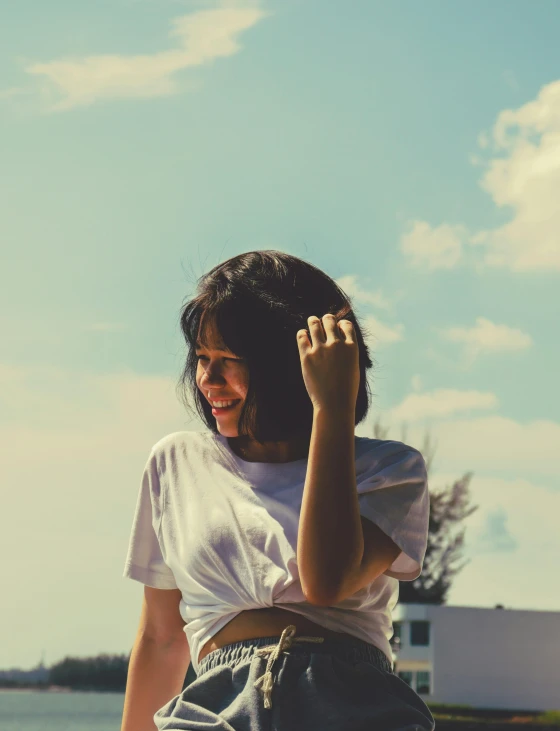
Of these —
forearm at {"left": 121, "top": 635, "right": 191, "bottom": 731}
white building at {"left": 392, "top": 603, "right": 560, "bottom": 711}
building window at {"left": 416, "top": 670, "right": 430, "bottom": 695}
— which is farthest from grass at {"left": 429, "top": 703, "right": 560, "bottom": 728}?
forearm at {"left": 121, "top": 635, "right": 191, "bottom": 731}

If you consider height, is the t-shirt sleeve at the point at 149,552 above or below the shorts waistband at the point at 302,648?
above

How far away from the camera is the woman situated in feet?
4.43

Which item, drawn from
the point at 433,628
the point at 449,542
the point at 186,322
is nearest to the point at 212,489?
the point at 186,322

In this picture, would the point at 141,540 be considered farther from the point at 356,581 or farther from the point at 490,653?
the point at 490,653

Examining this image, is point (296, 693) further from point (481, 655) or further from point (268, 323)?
point (481, 655)

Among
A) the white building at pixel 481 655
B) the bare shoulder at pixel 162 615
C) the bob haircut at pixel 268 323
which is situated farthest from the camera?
the white building at pixel 481 655

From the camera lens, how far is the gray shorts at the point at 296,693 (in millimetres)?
1342

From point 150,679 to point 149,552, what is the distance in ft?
0.69

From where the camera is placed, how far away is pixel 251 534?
1482 millimetres

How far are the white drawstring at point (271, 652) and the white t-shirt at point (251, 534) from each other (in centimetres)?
3

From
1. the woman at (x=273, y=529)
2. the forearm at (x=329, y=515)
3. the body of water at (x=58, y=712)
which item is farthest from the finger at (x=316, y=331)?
the body of water at (x=58, y=712)

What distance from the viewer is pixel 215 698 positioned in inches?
55.5

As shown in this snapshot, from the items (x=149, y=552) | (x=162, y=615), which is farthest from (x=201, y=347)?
(x=162, y=615)

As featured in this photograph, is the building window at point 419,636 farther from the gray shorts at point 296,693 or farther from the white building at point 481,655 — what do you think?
the gray shorts at point 296,693
